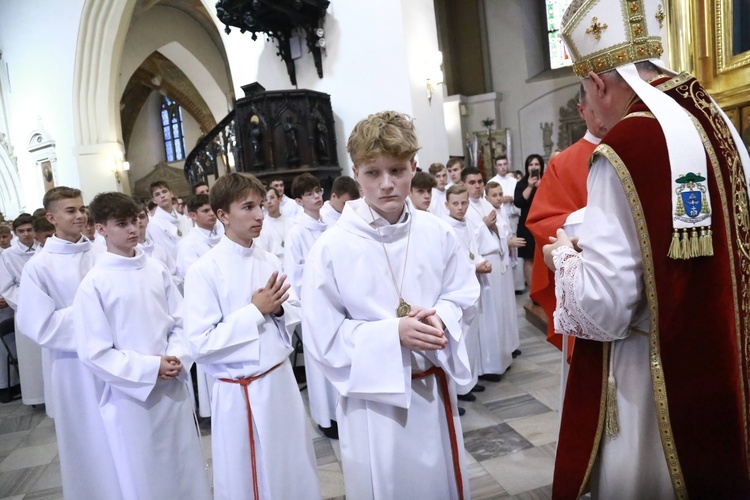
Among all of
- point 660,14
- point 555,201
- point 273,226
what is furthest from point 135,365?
point 273,226

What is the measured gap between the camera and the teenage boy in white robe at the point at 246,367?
2.38m

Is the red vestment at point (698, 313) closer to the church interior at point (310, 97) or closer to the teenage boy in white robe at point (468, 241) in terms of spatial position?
the church interior at point (310, 97)

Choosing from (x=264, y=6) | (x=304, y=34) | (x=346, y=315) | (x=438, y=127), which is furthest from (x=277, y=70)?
(x=346, y=315)

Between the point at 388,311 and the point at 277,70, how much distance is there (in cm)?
811

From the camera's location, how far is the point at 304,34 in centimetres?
877

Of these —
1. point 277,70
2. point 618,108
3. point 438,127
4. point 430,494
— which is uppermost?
point 277,70

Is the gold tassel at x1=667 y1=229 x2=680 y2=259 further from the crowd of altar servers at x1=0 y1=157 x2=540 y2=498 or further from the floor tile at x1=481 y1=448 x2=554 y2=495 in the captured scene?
the floor tile at x1=481 y1=448 x2=554 y2=495

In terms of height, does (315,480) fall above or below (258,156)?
below

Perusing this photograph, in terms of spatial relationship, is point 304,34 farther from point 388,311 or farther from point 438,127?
point 388,311

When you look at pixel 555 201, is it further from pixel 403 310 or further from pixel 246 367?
pixel 246 367

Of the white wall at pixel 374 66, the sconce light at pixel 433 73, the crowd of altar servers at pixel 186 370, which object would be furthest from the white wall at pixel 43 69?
the crowd of altar servers at pixel 186 370

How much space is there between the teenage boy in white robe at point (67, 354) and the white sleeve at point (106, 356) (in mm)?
653

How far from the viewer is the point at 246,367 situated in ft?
7.89

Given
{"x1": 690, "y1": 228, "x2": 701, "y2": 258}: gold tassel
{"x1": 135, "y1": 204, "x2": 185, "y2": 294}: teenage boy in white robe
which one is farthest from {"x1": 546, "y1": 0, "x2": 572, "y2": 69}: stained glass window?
{"x1": 690, "y1": 228, "x2": 701, "y2": 258}: gold tassel
